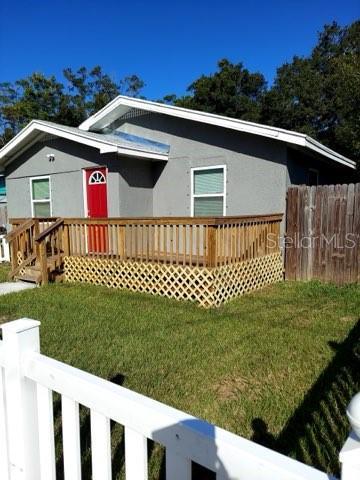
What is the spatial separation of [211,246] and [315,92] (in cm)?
2216

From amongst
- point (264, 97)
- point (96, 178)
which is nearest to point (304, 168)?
point (96, 178)

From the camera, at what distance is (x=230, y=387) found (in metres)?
3.46

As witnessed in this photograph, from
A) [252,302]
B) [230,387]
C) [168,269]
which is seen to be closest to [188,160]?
[168,269]

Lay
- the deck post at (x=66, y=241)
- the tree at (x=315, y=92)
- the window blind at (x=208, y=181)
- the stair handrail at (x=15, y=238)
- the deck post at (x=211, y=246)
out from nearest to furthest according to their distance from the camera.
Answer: the deck post at (x=211, y=246)
the deck post at (x=66, y=241)
the stair handrail at (x=15, y=238)
the window blind at (x=208, y=181)
the tree at (x=315, y=92)

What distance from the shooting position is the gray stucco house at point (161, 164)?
27.1ft

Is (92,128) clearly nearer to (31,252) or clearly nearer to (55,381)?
(31,252)

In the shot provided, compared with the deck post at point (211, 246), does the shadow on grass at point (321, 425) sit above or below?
below

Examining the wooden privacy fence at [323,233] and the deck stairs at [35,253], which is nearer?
the wooden privacy fence at [323,233]

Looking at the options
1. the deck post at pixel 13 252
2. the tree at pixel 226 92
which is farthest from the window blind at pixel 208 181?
the tree at pixel 226 92

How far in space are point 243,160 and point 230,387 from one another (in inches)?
243

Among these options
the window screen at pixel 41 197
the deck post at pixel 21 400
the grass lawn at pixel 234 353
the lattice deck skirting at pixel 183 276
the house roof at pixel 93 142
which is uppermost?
the house roof at pixel 93 142

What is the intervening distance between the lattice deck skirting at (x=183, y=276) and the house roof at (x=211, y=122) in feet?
8.50

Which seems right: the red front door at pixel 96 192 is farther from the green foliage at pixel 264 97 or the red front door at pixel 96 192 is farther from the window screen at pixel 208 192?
the green foliage at pixel 264 97

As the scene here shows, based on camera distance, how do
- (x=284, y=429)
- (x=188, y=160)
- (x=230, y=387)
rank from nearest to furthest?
(x=284, y=429) < (x=230, y=387) < (x=188, y=160)
